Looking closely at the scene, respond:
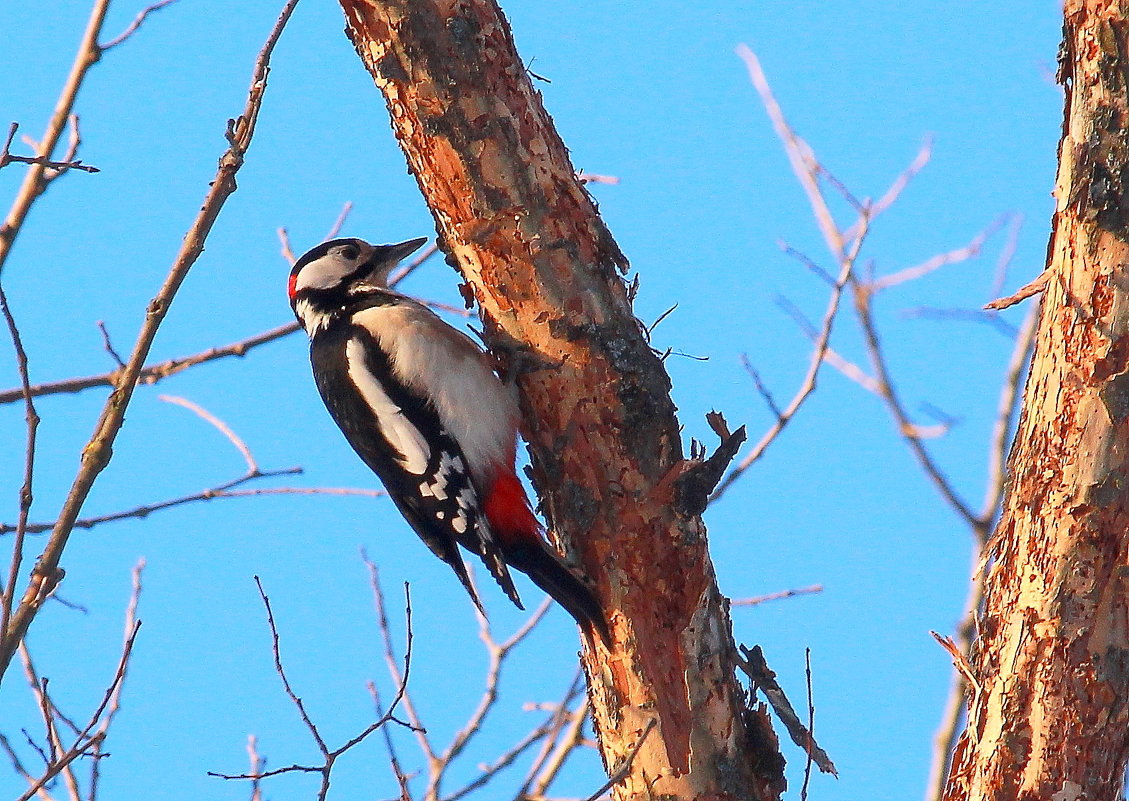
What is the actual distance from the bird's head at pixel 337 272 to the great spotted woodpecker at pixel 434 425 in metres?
0.21

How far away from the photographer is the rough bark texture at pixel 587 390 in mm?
3217

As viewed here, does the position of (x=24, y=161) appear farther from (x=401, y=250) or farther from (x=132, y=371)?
(x=401, y=250)

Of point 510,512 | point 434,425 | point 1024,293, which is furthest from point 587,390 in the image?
point 1024,293

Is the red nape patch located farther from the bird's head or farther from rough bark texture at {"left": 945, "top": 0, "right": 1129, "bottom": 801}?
rough bark texture at {"left": 945, "top": 0, "right": 1129, "bottom": 801}

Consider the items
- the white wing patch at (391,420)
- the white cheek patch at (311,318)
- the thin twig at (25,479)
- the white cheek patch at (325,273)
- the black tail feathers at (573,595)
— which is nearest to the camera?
the thin twig at (25,479)

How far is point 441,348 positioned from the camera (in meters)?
3.90

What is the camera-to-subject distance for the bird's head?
14.4 feet

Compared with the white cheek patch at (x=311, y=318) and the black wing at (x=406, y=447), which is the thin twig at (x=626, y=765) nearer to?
the black wing at (x=406, y=447)

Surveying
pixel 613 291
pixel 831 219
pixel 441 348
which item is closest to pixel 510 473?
pixel 441 348

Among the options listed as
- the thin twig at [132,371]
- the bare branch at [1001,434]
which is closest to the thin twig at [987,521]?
the bare branch at [1001,434]

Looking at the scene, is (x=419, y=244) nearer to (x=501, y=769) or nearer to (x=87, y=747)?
(x=501, y=769)

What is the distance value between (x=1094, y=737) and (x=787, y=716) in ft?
2.57

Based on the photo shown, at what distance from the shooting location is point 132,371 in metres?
2.38

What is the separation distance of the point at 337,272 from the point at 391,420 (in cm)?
72
